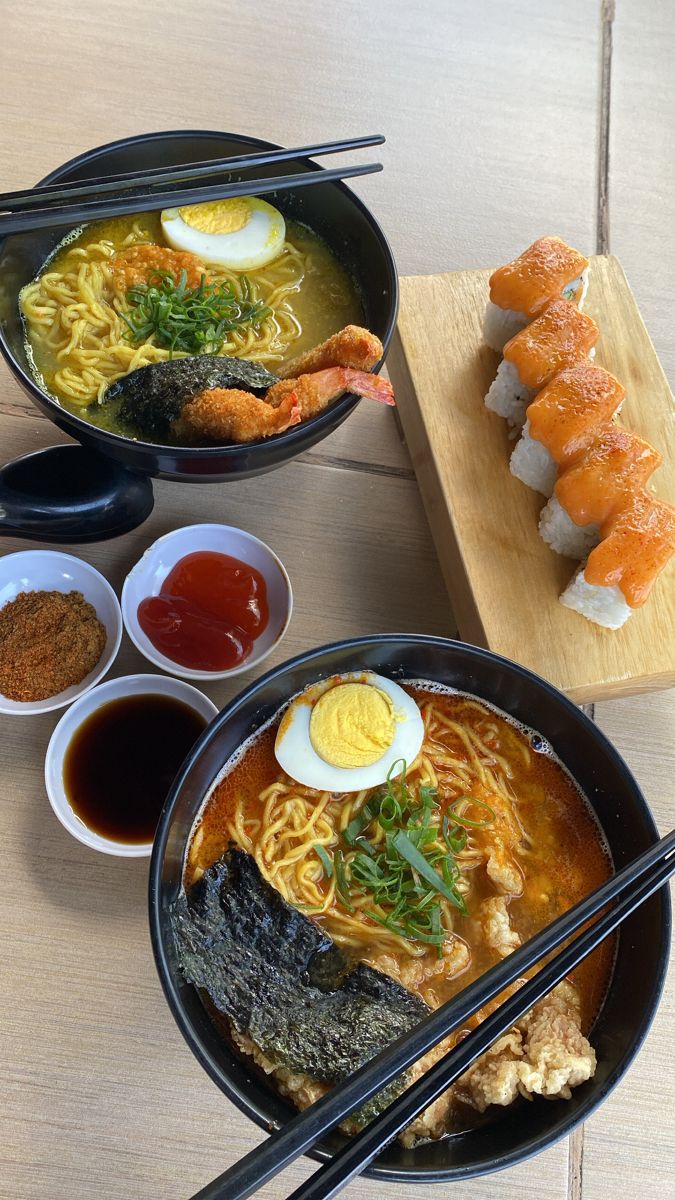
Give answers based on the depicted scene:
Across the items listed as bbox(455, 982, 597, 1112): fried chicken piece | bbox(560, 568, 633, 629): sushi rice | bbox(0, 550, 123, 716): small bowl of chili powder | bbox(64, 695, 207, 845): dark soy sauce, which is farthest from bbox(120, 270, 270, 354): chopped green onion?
bbox(455, 982, 597, 1112): fried chicken piece

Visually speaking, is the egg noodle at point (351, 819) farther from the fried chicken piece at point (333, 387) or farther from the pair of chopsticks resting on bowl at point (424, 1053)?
the fried chicken piece at point (333, 387)

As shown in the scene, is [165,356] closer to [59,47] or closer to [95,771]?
[95,771]

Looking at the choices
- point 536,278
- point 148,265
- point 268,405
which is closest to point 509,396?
point 536,278

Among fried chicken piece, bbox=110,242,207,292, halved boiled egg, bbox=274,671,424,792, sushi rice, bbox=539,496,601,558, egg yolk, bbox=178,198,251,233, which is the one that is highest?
egg yolk, bbox=178,198,251,233

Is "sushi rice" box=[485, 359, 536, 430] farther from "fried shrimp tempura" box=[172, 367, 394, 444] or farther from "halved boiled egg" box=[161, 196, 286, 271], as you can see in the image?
"halved boiled egg" box=[161, 196, 286, 271]

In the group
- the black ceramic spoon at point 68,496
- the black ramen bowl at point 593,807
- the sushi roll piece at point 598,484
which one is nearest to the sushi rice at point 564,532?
the sushi roll piece at point 598,484

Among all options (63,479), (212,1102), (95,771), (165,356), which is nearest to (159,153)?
(165,356)
